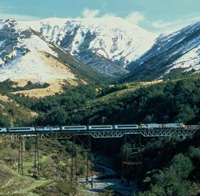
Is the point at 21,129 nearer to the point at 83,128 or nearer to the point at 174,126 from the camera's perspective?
the point at 83,128

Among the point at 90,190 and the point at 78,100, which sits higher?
the point at 78,100

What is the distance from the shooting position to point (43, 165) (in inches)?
2963

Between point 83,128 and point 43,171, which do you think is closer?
point 43,171

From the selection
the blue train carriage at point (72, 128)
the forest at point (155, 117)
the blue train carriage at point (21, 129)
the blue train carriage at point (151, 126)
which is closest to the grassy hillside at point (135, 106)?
the forest at point (155, 117)

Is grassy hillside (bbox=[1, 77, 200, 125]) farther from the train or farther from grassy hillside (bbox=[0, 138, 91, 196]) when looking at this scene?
grassy hillside (bbox=[0, 138, 91, 196])

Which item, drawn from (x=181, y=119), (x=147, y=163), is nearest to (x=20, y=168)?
(x=147, y=163)

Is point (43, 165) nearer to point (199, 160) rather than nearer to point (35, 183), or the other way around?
point (35, 183)

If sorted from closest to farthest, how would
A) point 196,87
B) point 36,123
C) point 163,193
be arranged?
1. point 163,193
2. point 196,87
3. point 36,123

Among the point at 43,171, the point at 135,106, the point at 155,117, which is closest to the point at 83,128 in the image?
the point at 43,171

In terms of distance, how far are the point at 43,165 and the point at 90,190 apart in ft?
56.6

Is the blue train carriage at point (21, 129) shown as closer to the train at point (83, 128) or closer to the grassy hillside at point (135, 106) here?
the train at point (83, 128)

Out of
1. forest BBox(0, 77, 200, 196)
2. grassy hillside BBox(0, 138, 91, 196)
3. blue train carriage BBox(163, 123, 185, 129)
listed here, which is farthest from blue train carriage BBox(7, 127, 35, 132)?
blue train carriage BBox(163, 123, 185, 129)

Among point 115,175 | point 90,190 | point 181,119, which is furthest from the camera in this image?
point 181,119

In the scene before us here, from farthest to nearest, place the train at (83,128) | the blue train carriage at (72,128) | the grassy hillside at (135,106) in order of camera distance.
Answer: the grassy hillside at (135,106) < the blue train carriage at (72,128) < the train at (83,128)
